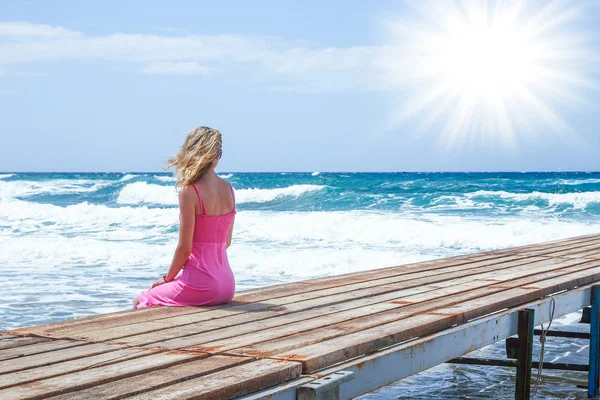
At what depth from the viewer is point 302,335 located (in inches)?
139

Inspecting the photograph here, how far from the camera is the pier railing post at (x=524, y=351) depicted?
454 cm

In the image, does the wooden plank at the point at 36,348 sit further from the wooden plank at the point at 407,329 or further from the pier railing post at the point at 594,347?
the pier railing post at the point at 594,347

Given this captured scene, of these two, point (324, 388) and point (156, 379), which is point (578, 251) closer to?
point (324, 388)

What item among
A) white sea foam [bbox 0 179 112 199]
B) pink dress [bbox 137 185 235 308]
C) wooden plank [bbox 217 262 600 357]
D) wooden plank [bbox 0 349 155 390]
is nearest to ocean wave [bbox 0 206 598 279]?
wooden plank [bbox 217 262 600 357]

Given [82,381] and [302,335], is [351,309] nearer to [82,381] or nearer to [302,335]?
[302,335]

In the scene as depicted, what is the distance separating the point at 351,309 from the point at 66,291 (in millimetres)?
6438

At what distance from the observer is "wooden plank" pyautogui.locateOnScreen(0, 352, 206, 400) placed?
2.49 meters

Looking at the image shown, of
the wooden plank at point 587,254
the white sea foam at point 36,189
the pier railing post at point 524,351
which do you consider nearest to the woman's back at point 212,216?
the pier railing post at point 524,351

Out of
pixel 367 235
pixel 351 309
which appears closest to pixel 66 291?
pixel 351 309

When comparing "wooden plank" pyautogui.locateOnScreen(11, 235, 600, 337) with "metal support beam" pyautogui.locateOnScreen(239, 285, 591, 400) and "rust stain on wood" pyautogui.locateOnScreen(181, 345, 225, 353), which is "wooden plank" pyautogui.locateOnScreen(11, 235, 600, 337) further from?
"metal support beam" pyautogui.locateOnScreen(239, 285, 591, 400)

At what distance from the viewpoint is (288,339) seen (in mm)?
3430

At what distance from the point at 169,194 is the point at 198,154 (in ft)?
119

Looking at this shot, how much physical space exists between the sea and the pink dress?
179cm

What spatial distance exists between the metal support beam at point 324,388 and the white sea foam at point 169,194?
32112 millimetres
